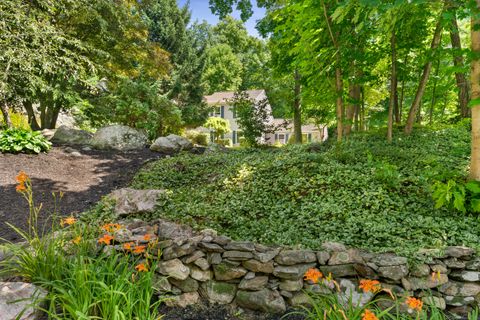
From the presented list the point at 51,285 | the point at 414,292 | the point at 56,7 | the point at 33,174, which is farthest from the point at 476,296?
the point at 56,7

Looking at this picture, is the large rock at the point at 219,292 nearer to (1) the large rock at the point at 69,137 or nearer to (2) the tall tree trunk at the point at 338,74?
(2) the tall tree trunk at the point at 338,74

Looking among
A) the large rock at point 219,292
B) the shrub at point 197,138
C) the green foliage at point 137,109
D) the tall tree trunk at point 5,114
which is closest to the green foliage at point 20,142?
the tall tree trunk at point 5,114

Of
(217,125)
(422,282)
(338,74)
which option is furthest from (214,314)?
(217,125)

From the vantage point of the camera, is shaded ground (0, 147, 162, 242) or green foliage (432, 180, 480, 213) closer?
green foliage (432, 180, 480, 213)

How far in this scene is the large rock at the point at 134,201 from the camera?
11.2ft

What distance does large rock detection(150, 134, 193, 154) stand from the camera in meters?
7.90

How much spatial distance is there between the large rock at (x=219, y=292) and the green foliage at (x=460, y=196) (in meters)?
2.18

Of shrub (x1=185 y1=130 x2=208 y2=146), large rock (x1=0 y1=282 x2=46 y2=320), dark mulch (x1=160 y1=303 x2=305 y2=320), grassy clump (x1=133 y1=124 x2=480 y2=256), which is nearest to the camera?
large rock (x1=0 y1=282 x2=46 y2=320)

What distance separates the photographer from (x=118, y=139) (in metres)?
8.13

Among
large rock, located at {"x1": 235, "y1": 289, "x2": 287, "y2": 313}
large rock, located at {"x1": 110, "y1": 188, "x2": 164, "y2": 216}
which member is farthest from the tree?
large rock, located at {"x1": 235, "y1": 289, "x2": 287, "y2": 313}

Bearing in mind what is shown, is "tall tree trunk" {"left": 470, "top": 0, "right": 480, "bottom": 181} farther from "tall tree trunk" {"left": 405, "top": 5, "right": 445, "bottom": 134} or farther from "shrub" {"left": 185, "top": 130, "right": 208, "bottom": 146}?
"shrub" {"left": 185, "top": 130, "right": 208, "bottom": 146}

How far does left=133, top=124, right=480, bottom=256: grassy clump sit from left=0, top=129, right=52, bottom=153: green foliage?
2.70 metres

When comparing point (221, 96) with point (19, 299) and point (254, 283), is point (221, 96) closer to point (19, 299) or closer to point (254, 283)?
point (254, 283)

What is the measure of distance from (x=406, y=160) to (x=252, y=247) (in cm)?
314
